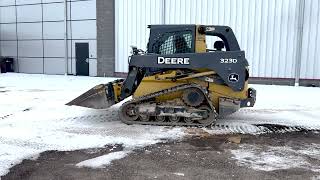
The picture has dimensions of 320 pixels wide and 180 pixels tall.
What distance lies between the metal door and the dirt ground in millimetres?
15327

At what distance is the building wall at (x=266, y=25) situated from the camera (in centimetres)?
1614

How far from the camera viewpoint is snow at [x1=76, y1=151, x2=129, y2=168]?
5434 mm

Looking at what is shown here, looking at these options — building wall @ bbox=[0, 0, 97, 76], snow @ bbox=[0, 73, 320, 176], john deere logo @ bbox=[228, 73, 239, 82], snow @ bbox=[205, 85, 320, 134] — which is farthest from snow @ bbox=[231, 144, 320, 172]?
building wall @ bbox=[0, 0, 97, 76]

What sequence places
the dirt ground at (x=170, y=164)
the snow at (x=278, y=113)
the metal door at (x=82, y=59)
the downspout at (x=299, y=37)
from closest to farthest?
1. the dirt ground at (x=170, y=164)
2. the snow at (x=278, y=113)
3. the downspout at (x=299, y=37)
4. the metal door at (x=82, y=59)

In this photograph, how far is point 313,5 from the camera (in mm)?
15961

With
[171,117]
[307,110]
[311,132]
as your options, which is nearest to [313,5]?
[307,110]

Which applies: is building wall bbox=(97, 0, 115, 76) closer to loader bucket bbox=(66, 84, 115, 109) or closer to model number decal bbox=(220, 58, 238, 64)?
loader bucket bbox=(66, 84, 115, 109)

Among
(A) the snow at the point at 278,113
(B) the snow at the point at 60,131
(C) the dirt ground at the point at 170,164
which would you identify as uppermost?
(A) the snow at the point at 278,113

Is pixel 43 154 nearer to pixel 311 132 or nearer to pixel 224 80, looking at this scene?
pixel 224 80

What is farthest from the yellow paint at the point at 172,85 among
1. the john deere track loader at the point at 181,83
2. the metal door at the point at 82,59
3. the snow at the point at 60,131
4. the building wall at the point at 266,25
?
the metal door at the point at 82,59

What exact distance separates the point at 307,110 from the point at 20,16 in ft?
62.5

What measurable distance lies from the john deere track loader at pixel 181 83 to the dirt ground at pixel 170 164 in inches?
46.9

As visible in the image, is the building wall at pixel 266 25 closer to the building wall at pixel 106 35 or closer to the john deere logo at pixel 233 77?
the building wall at pixel 106 35

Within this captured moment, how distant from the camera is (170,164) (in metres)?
5.53
